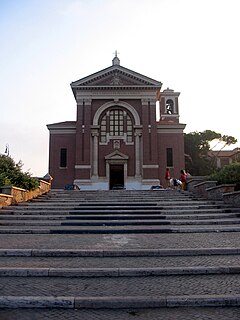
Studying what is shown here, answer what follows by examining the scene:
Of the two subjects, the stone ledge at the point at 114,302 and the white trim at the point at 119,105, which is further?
Result: the white trim at the point at 119,105

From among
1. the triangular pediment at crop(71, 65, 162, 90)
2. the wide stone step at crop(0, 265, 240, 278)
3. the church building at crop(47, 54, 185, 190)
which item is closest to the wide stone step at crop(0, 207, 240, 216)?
the wide stone step at crop(0, 265, 240, 278)

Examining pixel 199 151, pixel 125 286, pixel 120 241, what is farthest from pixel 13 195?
pixel 199 151

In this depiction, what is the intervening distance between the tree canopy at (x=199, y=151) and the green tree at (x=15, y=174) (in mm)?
36788

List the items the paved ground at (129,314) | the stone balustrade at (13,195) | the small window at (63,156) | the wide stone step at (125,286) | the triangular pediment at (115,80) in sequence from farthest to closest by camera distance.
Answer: the small window at (63,156) → the triangular pediment at (115,80) → the stone balustrade at (13,195) → the wide stone step at (125,286) → the paved ground at (129,314)

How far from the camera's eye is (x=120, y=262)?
6230 millimetres

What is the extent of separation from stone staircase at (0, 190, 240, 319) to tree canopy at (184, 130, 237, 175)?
39.3 m

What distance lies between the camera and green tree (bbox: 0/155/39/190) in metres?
16.3

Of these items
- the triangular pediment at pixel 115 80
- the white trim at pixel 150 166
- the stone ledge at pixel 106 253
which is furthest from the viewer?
the triangular pediment at pixel 115 80

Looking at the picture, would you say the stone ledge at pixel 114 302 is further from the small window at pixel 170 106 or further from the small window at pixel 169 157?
the small window at pixel 170 106

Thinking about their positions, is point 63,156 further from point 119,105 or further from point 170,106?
point 170,106

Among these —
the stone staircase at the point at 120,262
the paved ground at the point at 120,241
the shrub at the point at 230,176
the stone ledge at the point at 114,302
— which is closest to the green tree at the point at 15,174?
the stone staircase at the point at 120,262

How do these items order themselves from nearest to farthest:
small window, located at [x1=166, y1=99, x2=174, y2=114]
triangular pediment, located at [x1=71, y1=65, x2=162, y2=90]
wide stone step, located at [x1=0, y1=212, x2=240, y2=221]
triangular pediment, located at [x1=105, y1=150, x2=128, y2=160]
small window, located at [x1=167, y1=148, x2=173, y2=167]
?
wide stone step, located at [x1=0, y1=212, x2=240, y2=221] < triangular pediment, located at [x1=105, y1=150, x2=128, y2=160] < triangular pediment, located at [x1=71, y1=65, x2=162, y2=90] < small window, located at [x1=167, y1=148, x2=173, y2=167] < small window, located at [x1=166, y1=99, x2=174, y2=114]

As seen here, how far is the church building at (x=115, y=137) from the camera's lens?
34.2 m

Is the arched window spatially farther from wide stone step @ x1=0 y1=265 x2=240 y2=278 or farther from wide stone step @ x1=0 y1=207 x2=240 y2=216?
wide stone step @ x1=0 y1=265 x2=240 y2=278
